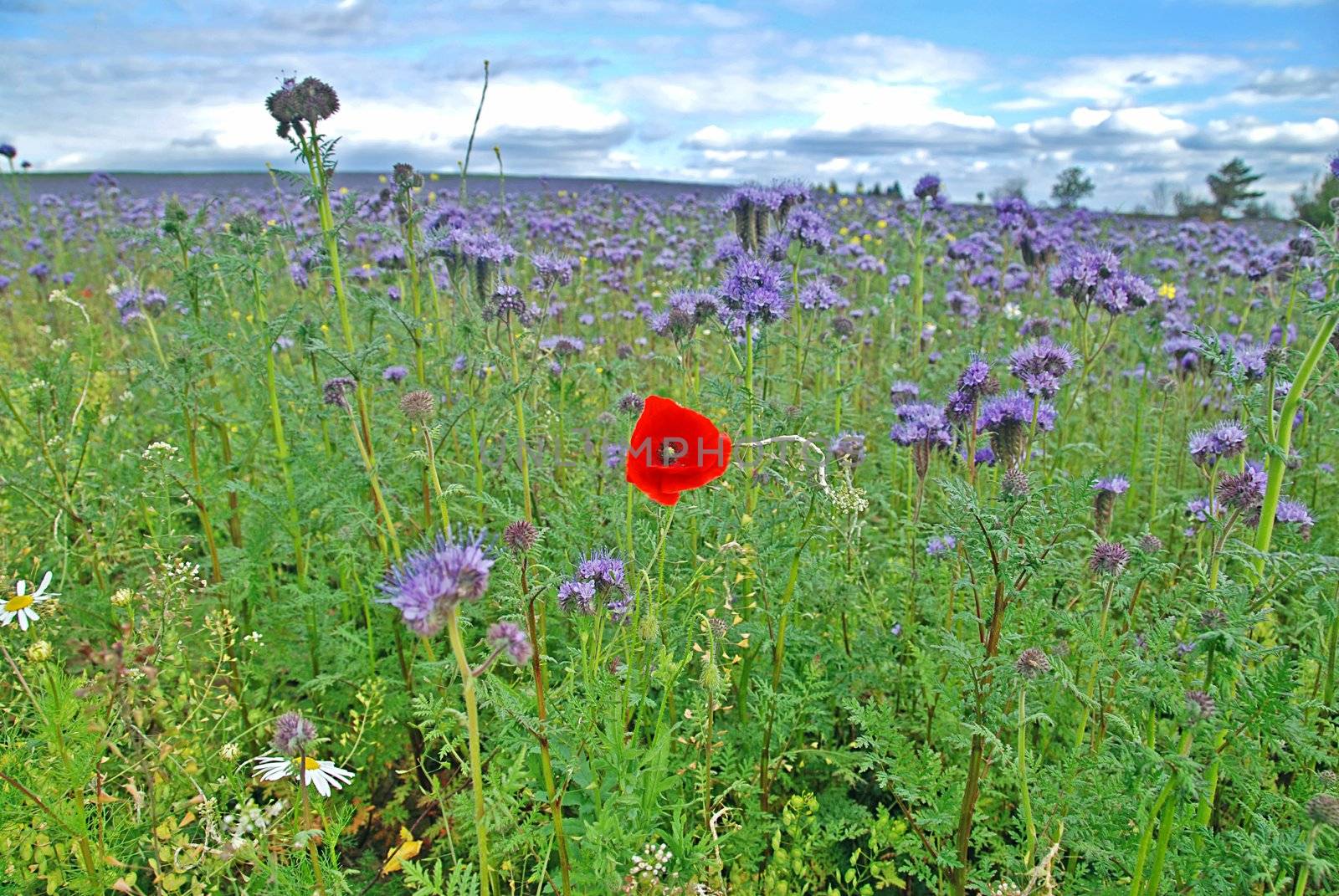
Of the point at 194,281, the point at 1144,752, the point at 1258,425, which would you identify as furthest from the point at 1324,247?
the point at 194,281

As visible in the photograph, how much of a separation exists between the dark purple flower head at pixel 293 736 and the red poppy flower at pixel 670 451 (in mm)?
841

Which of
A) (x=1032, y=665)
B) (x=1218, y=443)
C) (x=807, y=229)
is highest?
(x=807, y=229)

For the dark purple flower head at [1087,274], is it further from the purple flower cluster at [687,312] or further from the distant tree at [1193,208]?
the distant tree at [1193,208]

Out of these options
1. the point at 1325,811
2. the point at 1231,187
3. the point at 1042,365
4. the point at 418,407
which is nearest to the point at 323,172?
the point at 418,407

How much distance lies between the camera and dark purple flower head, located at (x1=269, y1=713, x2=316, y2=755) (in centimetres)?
157

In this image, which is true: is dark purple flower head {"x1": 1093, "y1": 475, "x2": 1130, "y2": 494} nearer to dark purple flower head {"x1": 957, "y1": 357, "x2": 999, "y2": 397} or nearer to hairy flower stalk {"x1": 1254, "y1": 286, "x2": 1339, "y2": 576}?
dark purple flower head {"x1": 957, "y1": 357, "x2": 999, "y2": 397}

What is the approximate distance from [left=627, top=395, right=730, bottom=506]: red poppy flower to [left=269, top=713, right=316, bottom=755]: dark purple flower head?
0.84m

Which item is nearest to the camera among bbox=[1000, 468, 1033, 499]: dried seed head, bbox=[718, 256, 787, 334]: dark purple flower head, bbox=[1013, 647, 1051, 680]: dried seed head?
bbox=[1013, 647, 1051, 680]: dried seed head

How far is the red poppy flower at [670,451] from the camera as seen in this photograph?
69.3 inches

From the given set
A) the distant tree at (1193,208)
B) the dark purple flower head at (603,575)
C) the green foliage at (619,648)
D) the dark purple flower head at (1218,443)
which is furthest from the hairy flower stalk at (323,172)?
the distant tree at (1193,208)

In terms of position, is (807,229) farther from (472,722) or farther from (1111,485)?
(472,722)

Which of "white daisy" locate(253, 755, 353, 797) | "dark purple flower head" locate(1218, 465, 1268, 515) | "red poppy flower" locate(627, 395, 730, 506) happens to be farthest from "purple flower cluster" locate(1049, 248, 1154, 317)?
"white daisy" locate(253, 755, 353, 797)

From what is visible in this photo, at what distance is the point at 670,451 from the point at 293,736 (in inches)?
38.2

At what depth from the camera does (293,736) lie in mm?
1581
